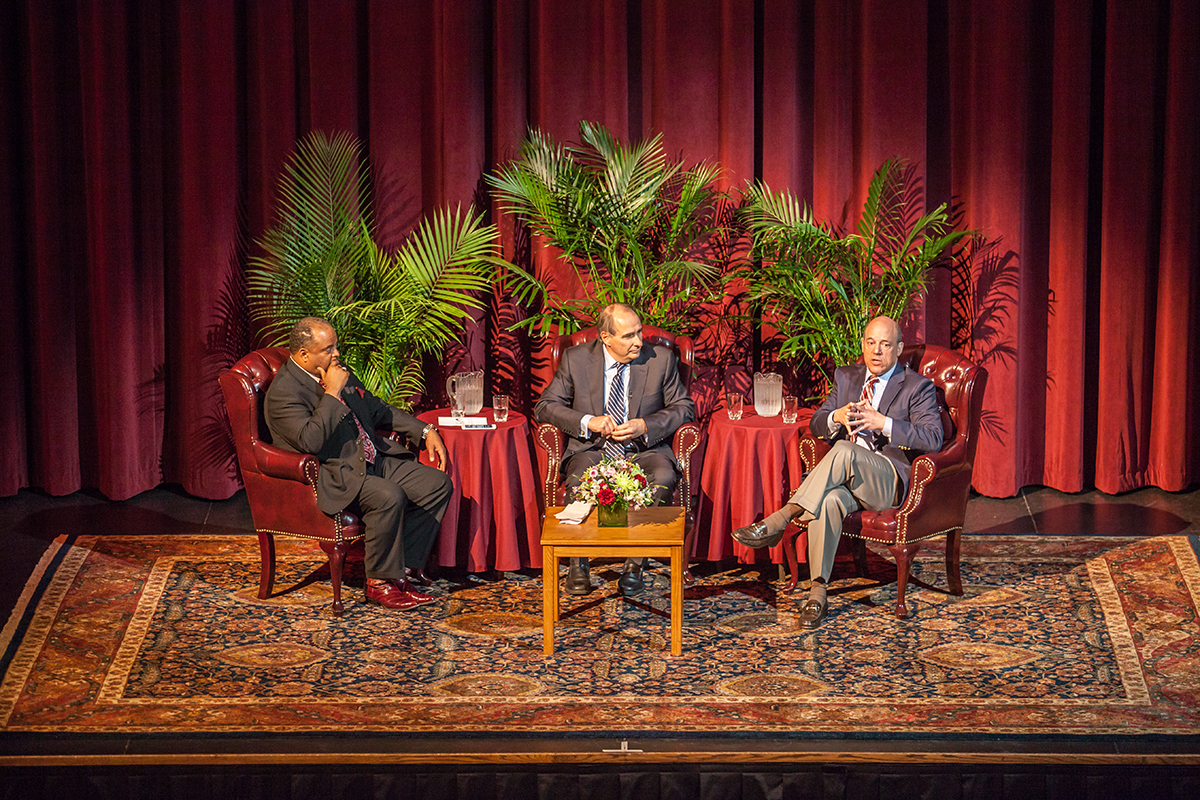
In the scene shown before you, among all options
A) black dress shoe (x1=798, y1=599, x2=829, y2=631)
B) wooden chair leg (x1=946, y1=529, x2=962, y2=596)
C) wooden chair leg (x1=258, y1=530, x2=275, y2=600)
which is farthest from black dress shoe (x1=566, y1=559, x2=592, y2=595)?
wooden chair leg (x1=946, y1=529, x2=962, y2=596)

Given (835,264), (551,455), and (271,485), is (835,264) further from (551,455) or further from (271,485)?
(271,485)

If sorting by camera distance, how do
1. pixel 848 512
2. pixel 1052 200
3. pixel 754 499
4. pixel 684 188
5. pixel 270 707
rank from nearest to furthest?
pixel 270 707
pixel 848 512
pixel 754 499
pixel 684 188
pixel 1052 200

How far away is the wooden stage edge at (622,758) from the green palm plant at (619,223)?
2.67 m

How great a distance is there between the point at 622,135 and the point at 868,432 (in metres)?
2.18

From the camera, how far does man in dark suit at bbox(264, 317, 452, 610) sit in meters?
5.20

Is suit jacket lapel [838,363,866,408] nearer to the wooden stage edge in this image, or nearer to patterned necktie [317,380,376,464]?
the wooden stage edge

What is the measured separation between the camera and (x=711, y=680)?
4602mm

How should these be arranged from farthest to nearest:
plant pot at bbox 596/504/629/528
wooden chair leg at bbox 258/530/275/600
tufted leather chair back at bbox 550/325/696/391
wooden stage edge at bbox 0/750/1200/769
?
tufted leather chair back at bbox 550/325/696/391, wooden chair leg at bbox 258/530/275/600, plant pot at bbox 596/504/629/528, wooden stage edge at bbox 0/750/1200/769

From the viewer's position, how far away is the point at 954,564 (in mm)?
5426

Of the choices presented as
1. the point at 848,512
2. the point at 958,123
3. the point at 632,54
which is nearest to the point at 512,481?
the point at 848,512

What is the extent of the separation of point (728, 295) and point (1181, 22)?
8.41 ft

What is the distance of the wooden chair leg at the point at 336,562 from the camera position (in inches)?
206

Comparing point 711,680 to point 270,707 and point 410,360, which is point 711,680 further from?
point 410,360

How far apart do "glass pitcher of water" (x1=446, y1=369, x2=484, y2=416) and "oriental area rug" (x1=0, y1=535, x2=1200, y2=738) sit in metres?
0.74
